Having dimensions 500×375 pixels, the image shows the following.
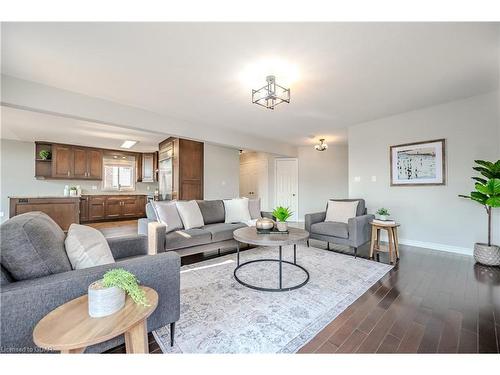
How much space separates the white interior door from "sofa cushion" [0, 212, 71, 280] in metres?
6.23

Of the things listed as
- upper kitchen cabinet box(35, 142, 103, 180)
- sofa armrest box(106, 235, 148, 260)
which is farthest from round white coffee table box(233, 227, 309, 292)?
upper kitchen cabinet box(35, 142, 103, 180)

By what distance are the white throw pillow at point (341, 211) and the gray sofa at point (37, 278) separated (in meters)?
3.10

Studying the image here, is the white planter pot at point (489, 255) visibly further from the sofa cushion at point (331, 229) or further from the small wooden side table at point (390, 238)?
the sofa cushion at point (331, 229)

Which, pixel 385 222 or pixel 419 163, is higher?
pixel 419 163

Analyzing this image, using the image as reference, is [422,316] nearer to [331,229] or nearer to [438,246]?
[331,229]

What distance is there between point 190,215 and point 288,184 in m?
4.41

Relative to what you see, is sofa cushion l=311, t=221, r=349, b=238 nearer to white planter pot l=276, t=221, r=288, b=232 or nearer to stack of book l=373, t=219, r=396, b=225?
stack of book l=373, t=219, r=396, b=225

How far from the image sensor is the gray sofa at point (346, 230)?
3.12 metres

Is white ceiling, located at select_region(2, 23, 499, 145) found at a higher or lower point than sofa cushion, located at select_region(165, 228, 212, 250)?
higher

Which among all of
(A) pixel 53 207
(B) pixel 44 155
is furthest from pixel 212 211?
(B) pixel 44 155

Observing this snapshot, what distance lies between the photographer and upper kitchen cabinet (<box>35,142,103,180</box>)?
605cm

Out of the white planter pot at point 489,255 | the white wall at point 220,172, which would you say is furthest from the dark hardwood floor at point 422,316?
the white wall at point 220,172

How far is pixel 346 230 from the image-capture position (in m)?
3.21
